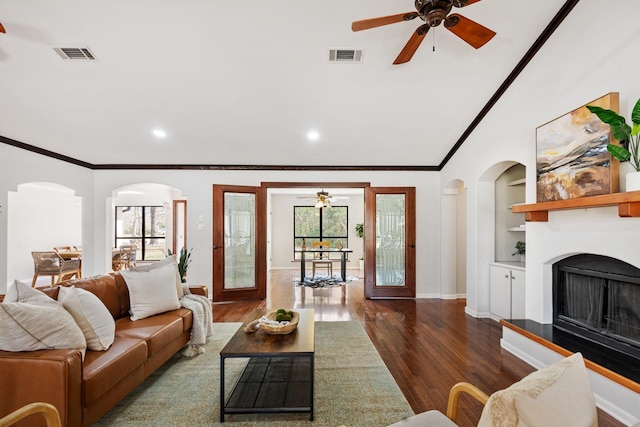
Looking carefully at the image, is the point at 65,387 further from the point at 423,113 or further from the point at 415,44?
the point at 423,113

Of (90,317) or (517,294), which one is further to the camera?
(517,294)

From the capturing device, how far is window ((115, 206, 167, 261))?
10.5m

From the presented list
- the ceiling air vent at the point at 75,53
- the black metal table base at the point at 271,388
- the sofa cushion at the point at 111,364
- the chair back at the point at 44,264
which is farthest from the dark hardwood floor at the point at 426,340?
the chair back at the point at 44,264

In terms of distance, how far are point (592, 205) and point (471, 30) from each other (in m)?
1.63

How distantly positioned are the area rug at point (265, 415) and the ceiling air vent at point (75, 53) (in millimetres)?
3171

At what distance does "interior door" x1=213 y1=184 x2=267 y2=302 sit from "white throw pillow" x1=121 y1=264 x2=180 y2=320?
7.95 ft

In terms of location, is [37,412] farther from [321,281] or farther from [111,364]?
[321,281]

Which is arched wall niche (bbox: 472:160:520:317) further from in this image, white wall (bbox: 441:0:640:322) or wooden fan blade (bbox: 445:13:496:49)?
wooden fan blade (bbox: 445:13:496:49)

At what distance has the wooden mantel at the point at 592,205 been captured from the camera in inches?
84.7

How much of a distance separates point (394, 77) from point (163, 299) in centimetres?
345

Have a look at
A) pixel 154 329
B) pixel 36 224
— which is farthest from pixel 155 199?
pixel 154 329

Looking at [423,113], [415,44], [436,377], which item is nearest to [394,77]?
[423,113]

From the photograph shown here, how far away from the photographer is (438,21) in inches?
84.9

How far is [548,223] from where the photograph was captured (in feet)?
10.7
